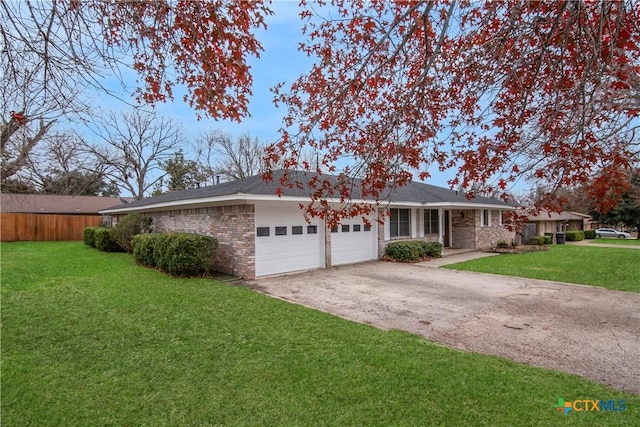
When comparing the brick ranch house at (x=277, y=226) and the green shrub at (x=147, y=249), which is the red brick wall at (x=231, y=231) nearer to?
the brick ranch house at (x=277, y=226)

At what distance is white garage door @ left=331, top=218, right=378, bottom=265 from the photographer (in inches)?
482

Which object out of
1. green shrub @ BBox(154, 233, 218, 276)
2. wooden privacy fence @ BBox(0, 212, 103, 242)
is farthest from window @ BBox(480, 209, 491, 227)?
wooden privacy fence @ BBox(0, 212, 103, 242)

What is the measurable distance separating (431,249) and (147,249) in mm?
10854

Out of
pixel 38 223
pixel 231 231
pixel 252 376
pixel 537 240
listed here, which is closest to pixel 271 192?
pixel 231 231

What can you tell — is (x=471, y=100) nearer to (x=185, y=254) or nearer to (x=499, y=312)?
(x=499, y=312)

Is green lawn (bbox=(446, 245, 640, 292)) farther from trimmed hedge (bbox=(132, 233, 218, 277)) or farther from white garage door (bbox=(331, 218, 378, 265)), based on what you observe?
trimmed hedge (bbox=(132, 233, 218, 277))

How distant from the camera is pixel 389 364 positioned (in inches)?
157

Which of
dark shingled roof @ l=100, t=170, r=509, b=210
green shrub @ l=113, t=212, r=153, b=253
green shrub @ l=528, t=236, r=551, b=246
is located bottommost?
green shrub @ l=528, t=236, r=551, b=246

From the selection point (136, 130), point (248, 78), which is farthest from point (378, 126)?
point (136, 130)

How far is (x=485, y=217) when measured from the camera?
60.6 ft

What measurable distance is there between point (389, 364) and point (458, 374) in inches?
29.5

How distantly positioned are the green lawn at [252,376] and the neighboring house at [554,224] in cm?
2094

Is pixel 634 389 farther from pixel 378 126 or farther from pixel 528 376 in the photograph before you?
pixel 378 126

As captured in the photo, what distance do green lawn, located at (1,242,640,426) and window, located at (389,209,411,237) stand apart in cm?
873
